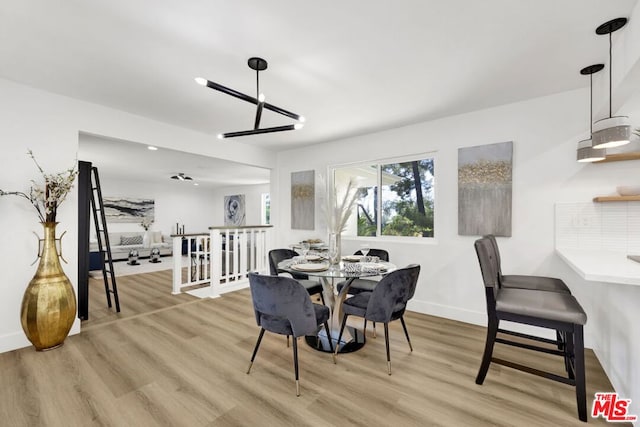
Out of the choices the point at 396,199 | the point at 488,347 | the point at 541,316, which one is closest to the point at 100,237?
the point at 396,199

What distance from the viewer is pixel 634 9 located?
5.23 ft

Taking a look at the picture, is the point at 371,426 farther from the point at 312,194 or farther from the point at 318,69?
the point at 312,194

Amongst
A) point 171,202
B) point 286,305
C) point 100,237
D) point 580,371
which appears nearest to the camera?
point 580,371

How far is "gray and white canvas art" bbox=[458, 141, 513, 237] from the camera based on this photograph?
2.92 meters

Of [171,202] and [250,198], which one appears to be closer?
[171,202]

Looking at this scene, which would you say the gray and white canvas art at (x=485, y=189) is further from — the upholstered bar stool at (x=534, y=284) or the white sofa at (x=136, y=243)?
the white sofa at (x=136, y=243)

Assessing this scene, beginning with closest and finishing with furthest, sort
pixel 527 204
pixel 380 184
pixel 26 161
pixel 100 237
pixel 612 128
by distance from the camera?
1. pixel 612 128
2. pixel 26 161
3. pixel 527 204
4. pixel 100 237
5. pixel 380 184

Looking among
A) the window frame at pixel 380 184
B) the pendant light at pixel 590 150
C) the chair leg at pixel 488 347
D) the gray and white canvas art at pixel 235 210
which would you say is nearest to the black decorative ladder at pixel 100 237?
the window frame at pixel 380 184

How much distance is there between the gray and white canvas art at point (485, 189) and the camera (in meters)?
2.92

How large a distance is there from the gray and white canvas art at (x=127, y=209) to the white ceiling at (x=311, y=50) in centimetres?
654

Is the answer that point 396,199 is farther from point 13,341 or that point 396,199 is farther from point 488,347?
point 13,341

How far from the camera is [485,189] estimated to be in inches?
119

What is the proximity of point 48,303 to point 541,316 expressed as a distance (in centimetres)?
382

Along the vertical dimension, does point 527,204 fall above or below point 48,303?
above
